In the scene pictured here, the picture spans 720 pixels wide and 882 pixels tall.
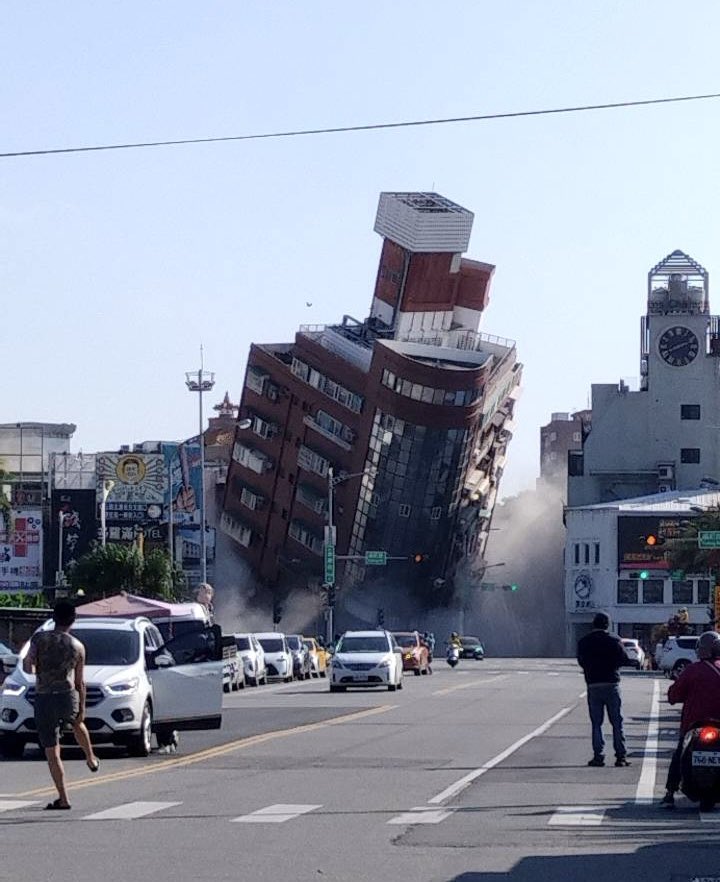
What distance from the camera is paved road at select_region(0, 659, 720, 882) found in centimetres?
1208

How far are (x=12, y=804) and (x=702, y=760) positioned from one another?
5973 millimetres

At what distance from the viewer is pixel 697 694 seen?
16281 mm

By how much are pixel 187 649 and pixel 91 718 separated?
252cm

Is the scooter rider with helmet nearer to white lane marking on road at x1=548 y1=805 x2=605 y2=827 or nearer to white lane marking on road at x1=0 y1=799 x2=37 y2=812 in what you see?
white lane marking on road at x1=548 y1=805 x2=605 y2=827

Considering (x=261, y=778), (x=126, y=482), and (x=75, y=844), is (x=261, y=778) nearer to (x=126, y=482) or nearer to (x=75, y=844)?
(x=75, y=844)

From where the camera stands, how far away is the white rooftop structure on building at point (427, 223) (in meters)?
124

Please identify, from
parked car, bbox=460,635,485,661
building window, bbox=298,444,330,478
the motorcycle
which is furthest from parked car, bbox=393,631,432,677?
the motorcycle

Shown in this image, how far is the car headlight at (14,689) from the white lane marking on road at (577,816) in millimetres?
8518

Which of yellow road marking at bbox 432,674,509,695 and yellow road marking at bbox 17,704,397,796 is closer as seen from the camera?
yellow road marking at bbox 17,704,397,796

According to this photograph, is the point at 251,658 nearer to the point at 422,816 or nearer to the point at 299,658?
the point at 299,658

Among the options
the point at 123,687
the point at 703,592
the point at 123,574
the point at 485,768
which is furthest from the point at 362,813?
the point at 703,592

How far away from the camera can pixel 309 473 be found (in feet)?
395

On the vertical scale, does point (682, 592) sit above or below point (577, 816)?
above

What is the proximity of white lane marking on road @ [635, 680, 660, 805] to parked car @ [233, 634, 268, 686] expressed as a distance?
19546 mm
